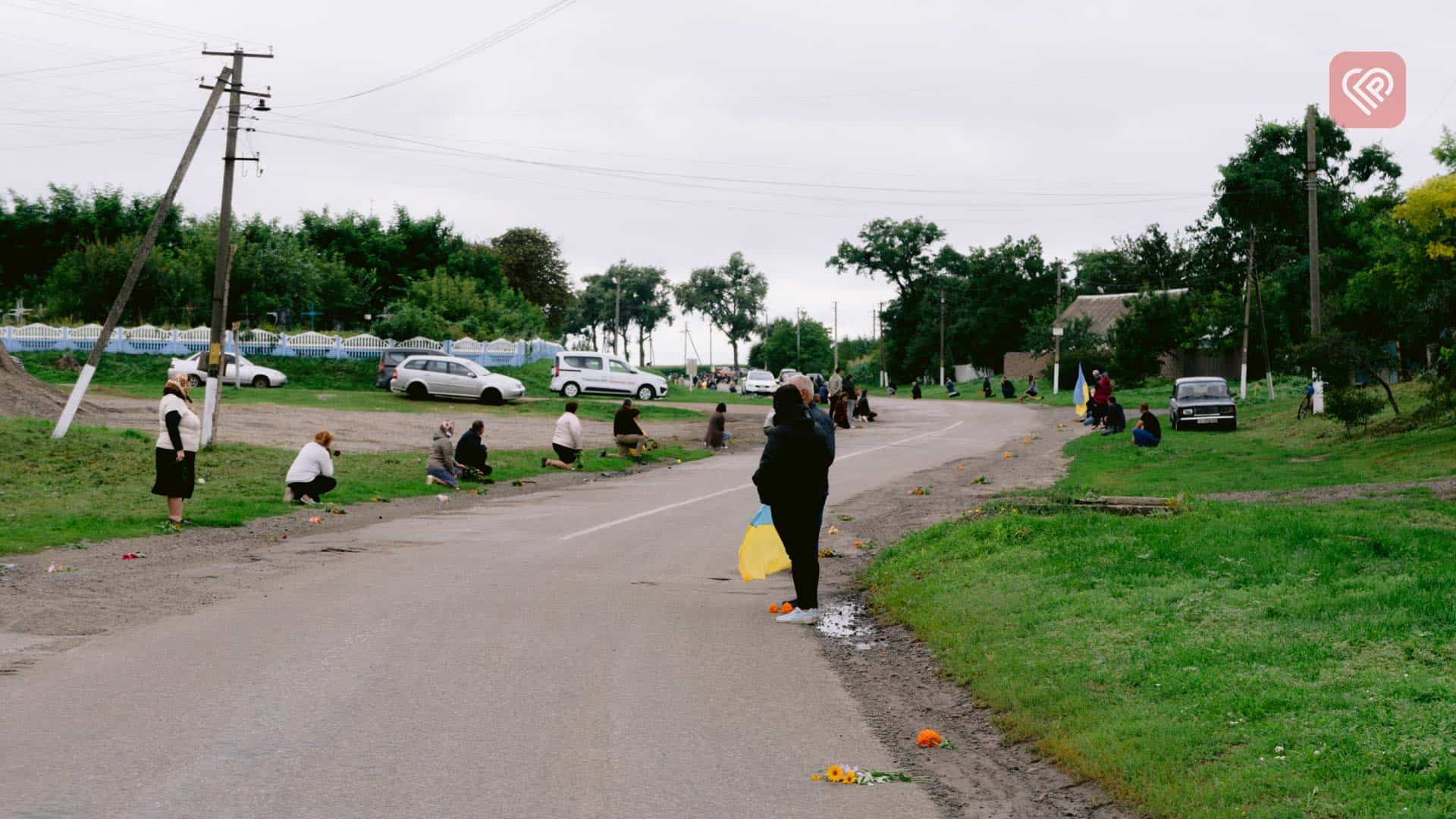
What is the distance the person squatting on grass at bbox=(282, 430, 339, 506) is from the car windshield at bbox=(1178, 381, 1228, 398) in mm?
28574

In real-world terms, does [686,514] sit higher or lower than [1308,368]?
lower

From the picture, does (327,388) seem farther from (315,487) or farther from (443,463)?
(315,487)

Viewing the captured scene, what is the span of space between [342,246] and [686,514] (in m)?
57.9

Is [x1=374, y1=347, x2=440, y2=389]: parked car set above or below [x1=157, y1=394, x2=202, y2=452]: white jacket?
above

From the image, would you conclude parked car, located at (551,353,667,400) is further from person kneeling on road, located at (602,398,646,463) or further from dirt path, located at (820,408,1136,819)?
dirt path, located at (820,408,1136,819)

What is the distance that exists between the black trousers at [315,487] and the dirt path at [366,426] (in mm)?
8984

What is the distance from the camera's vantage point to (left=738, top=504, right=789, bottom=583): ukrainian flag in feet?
39.4

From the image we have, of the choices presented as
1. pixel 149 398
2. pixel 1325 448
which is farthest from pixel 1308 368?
pixel 149 398

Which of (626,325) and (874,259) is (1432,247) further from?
(626,325)

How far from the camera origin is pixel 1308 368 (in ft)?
104

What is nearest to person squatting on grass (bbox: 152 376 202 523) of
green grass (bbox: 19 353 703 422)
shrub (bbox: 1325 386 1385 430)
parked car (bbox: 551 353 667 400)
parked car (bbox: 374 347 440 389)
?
shrub (bbox: 1325 386 1385 430)

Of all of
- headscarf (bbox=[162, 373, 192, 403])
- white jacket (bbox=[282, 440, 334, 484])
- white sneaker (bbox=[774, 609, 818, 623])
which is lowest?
white sneaker (bbox=[774, 609, 818, 623])

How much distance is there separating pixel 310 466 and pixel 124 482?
10.7ft

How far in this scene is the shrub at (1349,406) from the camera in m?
28.4
